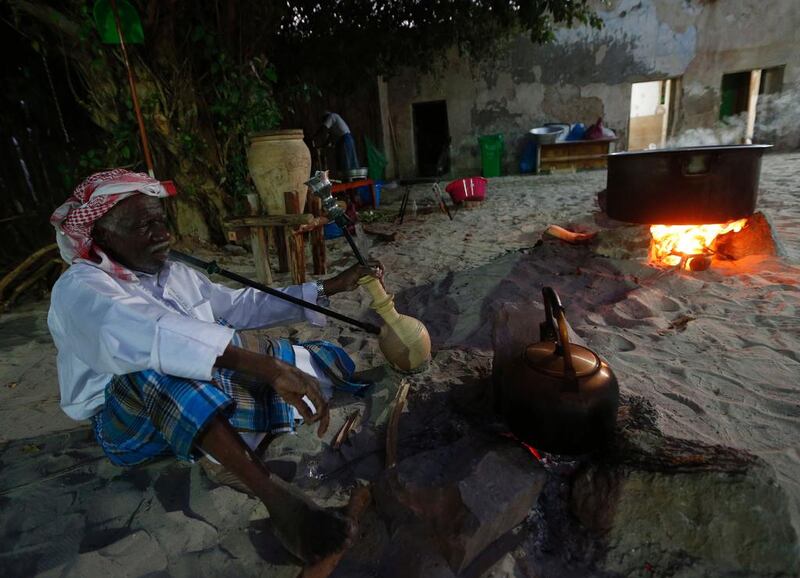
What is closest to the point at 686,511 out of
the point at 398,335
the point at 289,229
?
the point at 398,335

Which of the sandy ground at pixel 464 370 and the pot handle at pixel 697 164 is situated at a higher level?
the pot handle at pixel 697 164

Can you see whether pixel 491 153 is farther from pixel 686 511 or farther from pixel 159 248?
pixel 686 511

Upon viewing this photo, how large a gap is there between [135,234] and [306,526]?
1.35m

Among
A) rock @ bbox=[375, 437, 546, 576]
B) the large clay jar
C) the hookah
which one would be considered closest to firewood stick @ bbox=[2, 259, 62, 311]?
the large clay jar

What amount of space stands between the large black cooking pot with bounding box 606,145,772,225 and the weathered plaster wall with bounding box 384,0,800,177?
31.9 ft

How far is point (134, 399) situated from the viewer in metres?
1.71

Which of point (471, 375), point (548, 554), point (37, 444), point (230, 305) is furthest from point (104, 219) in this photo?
point (548, 554)

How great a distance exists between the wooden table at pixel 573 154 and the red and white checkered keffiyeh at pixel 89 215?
11.5 m

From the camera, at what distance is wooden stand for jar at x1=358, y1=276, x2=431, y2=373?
2469 millimetres

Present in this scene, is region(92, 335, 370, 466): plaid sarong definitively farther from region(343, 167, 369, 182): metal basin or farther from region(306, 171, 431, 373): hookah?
region(343, 167, 369, 182): metal basin

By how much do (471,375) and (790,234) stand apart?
4.20 meters

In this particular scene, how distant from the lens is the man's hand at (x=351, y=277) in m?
2.34

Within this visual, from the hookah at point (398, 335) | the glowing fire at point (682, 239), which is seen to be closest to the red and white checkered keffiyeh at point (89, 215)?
the hookah at point (398, 335)

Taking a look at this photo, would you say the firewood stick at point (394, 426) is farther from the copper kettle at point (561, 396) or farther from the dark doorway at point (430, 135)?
the dark doorway at point (430, 135)
